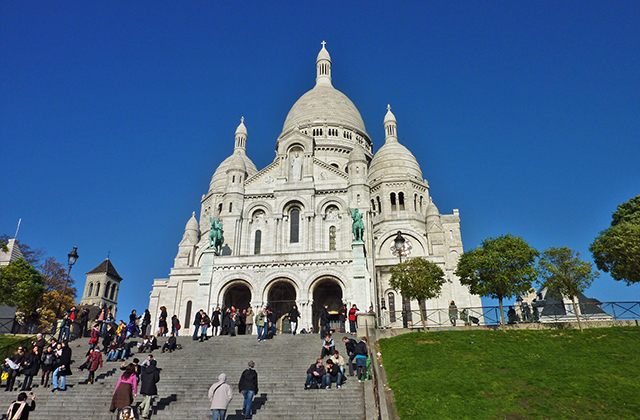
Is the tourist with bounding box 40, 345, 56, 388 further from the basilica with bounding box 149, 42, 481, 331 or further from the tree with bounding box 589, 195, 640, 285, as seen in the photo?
the tree with bounding box 589, 195, 640, 285

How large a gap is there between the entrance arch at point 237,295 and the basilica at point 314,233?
11cm

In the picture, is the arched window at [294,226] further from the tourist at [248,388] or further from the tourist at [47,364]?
the tourist at [248,388]

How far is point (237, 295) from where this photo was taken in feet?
127

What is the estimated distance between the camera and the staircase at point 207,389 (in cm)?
1552

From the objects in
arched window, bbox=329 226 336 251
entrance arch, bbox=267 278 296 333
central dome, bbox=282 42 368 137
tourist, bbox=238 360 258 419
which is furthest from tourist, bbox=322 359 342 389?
central dome, bbox=282 42 368 137

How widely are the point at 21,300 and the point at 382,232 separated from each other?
105ft

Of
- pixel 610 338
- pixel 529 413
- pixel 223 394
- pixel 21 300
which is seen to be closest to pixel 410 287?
pixel 610 338

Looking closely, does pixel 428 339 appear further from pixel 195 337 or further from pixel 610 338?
pixel 195 337

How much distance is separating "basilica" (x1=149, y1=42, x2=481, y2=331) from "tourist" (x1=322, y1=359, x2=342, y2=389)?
37.4 feet

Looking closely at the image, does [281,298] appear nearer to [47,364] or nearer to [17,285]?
[17,285]

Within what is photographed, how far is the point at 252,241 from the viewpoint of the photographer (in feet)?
134

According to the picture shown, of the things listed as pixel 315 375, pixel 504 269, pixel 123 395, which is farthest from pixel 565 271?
pixel 123 395

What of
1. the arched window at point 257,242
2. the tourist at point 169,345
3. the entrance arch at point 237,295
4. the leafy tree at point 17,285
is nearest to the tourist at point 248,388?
the tourist at point 169,345

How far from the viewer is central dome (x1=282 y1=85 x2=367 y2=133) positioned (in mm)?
59344
